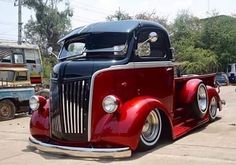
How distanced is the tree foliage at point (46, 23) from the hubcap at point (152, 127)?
147 ft

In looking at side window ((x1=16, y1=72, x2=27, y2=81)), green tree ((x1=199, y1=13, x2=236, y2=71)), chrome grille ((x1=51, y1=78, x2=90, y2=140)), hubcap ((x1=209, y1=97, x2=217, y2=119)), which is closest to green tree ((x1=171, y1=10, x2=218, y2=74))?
green tree ((x1=199, y1=13, x2=236, y2=71))

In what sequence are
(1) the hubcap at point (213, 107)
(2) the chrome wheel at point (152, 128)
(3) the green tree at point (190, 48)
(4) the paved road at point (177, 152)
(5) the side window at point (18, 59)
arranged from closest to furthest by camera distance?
(4) the paved road at point (177, 152), (2) the chrome wheel at point (152, 128), (1) the hubcap at point (213, 107), (5) the side window at point (18, 59), (3) the green tree at point (190, 48)

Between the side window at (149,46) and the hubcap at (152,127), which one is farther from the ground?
the side window at (149,46)

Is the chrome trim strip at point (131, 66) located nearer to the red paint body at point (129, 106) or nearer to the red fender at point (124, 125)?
the red paint body at point (129, 106)

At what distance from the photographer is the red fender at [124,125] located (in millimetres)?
7336

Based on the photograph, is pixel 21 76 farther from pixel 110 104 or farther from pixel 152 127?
pixel 110 104

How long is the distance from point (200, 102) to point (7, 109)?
6814 mm

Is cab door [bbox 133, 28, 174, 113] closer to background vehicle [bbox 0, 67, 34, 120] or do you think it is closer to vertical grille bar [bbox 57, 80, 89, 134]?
vertical grille bar [bbox 57, 80, 89, 134]

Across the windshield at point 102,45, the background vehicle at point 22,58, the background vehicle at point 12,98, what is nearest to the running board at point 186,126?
the windshield at point 102,45

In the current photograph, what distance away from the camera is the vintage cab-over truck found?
294 inches

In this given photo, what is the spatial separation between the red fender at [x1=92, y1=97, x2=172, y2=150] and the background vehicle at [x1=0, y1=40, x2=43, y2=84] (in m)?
14.8

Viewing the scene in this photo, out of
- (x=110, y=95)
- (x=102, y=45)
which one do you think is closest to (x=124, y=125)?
(x=110, y=95)

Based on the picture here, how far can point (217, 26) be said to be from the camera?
154 feet

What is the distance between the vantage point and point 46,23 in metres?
53.7
